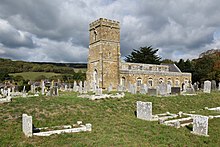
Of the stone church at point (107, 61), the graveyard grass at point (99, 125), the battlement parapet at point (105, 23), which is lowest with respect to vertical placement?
the graveyard grass at point (99, 125)

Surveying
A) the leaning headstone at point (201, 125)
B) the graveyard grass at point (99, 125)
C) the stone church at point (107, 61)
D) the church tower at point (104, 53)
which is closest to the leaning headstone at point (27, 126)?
the graveyard grass at point (99, 125)

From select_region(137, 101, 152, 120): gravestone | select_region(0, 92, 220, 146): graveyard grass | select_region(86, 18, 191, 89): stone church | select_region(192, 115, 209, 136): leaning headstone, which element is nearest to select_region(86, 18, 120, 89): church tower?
select_region(86, 18, 191, 89): stone church

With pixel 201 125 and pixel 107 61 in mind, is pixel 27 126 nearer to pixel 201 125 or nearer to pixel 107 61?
pixel 201 125

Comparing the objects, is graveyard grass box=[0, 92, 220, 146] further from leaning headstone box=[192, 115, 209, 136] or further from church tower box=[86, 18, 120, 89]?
church tower box=[86, 18, 120, 89]

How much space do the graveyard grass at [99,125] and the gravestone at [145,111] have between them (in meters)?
0.74

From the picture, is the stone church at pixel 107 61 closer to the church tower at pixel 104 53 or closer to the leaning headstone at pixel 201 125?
the church tower at pixel 104 53

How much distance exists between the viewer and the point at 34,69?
78.6m

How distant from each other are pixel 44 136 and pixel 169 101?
13079 mm

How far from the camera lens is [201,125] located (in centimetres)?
1048

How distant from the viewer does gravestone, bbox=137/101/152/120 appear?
1368 centimetres

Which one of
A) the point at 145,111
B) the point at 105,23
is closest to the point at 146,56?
the point at 105,23

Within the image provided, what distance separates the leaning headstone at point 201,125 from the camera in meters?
10.3

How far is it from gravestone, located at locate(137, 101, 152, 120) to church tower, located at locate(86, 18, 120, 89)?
2214cm

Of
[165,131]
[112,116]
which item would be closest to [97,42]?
[112,116]
